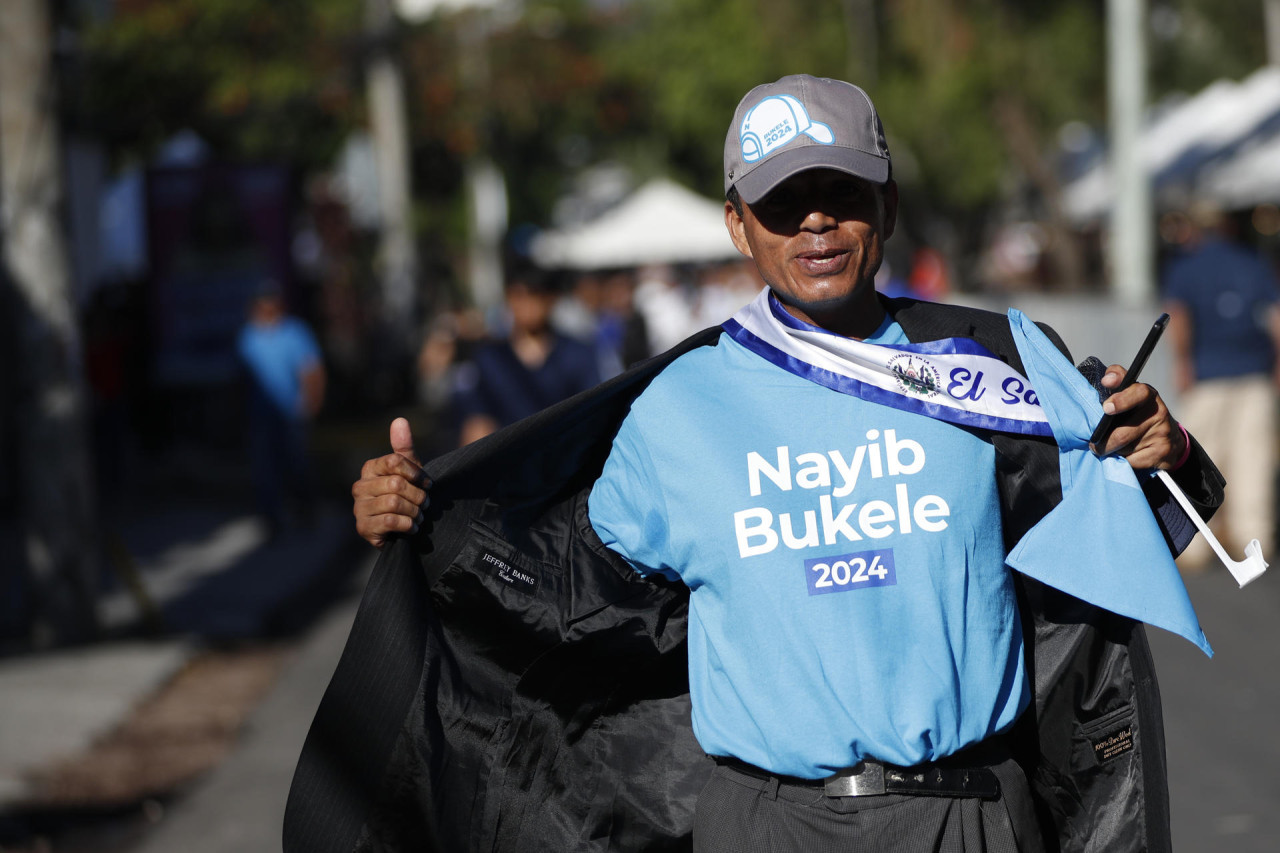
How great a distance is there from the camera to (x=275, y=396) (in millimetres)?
13414

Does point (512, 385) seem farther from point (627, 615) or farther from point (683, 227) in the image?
point (683, 227)

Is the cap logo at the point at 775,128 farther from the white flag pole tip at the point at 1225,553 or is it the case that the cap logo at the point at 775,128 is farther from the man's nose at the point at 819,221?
the white flag pole tip at the point at 1225,553

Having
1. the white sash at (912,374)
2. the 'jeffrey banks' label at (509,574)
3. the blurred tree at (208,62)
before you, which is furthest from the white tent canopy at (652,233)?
the white sash at (912,374)

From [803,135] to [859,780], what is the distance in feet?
3.32

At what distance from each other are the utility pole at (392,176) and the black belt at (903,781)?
2219 centimetres

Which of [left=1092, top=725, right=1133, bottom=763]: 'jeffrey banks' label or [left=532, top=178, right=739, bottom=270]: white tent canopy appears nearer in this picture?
[left=1092, top=725, right=1133, bottom=763]: 'jeffrey banks' label

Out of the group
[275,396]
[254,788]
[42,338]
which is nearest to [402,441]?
[254,788]

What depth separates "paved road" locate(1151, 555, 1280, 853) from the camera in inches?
224

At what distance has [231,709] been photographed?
8.02m

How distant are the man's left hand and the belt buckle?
61 cm

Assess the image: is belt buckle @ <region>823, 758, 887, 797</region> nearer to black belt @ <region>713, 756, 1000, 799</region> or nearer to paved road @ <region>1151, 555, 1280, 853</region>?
black belt @ <region>713, 756, 1000, 799</region>

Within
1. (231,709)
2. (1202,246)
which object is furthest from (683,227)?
(231,709)

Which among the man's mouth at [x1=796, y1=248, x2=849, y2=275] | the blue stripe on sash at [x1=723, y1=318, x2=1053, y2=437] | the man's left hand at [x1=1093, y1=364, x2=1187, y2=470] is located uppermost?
the man's mouth at [x1=796, y1=248, x2=849, y2=275]

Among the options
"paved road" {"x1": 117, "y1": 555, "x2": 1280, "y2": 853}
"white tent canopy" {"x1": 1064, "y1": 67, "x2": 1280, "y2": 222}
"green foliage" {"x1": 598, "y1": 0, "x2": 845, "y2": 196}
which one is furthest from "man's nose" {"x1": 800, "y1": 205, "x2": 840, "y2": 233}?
"green foliage" {"x1": 598, "y1": 0, "x2": 845, "y2": 196}
